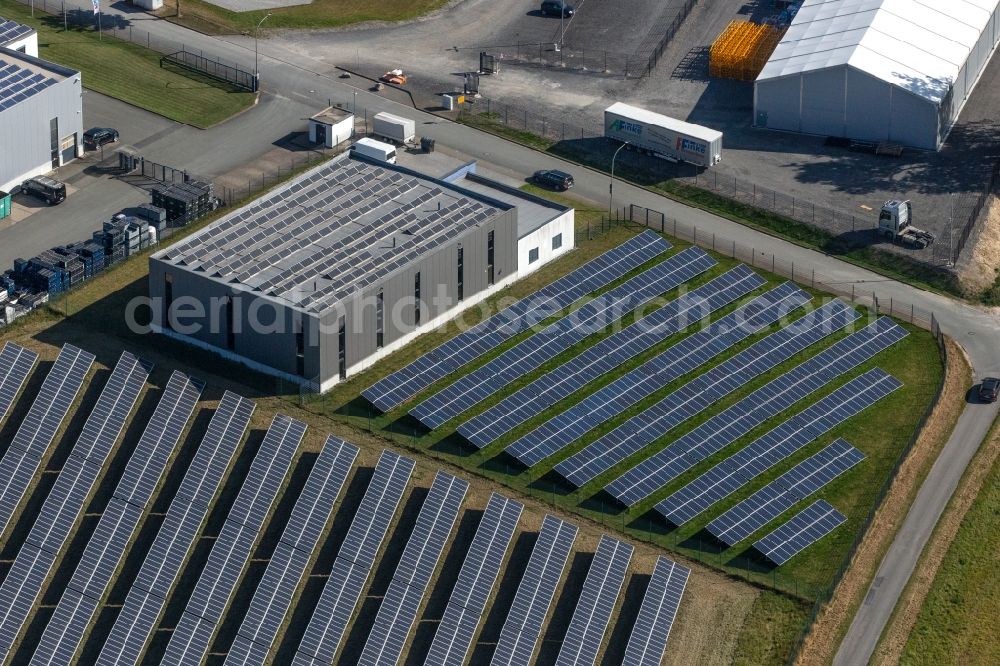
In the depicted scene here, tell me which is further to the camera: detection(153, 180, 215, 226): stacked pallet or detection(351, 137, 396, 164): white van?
detection(351, 137, 396, 164): white van

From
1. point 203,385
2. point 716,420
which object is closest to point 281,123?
point 203,385

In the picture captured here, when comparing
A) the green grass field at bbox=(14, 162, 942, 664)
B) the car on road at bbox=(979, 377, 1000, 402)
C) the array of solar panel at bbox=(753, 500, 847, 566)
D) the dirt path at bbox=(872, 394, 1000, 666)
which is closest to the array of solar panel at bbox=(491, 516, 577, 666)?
the green grass field at bbox=(14, 162, 942, 664)

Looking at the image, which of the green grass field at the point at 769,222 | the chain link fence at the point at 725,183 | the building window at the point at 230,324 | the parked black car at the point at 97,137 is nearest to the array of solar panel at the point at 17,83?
the parked black car at the point at 97,137

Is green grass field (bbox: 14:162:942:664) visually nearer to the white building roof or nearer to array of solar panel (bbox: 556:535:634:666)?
array of solar panel (bbox: 556:535:634:666)

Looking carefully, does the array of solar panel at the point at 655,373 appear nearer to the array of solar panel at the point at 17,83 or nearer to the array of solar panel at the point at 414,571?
the array of solar panel at the point at 414,571

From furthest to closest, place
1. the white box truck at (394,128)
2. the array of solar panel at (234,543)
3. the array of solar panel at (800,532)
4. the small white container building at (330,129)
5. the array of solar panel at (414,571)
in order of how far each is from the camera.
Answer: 1. the small white container building at (330,129)
2. the white box truck at (394,128)
3. the array of solar panel at (800,532)
4. the array of solar panel at (234,543)
5. the array of solar panel at (414,571)
